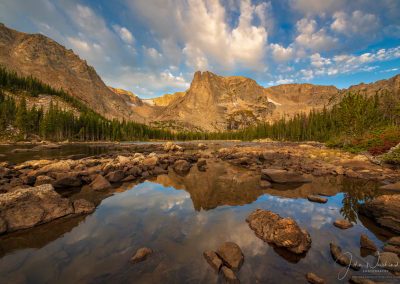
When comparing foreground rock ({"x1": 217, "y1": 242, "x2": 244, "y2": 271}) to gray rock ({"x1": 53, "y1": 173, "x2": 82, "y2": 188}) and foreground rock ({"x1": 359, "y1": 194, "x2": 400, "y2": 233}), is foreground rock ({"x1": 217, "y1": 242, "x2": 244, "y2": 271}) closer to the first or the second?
foreground rock ({"x1": 359, "y1": 194, "x2": 400, "y2": 233})

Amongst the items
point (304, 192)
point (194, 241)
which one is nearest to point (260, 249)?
point (194, 241)

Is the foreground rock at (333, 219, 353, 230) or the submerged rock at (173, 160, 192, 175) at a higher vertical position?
the foreground rock at (333, 219, 353, 230)

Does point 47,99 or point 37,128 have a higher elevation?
point 47,99

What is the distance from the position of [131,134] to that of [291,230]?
439ft

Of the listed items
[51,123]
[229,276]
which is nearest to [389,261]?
[229,276]

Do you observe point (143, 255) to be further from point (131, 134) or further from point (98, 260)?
point (131, 134)

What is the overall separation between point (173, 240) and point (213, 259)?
2.21 metres

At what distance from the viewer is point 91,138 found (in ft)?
346

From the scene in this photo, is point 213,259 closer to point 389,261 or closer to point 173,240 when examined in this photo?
point 173,240

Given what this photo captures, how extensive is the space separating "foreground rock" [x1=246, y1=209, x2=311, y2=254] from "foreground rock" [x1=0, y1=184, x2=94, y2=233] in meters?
9.44

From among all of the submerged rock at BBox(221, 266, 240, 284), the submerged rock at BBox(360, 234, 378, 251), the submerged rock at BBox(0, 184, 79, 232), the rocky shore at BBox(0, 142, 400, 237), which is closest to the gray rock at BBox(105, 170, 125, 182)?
the rocky shore at BBox(0, 142, 400, 237)

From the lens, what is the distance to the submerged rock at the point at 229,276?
5.64 meters

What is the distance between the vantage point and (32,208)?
9.55 m

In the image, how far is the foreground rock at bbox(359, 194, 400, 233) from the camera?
906cm
